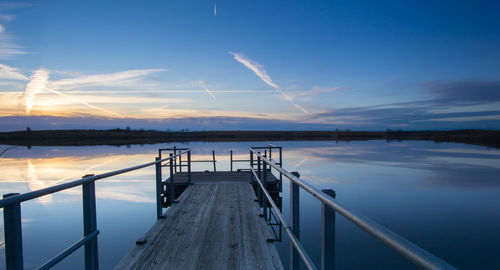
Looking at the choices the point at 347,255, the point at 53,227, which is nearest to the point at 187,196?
the point at 347,255

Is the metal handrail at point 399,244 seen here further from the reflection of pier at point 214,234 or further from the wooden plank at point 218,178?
the wooden plank at point 218,178

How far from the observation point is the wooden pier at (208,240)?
281cm

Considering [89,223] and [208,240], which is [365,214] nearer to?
[208,240]

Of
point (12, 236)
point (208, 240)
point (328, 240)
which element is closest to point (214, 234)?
point (208, 240)

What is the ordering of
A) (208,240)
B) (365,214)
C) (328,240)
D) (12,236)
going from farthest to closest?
(365,214) < (208,240) < (12,236) < (328,240)

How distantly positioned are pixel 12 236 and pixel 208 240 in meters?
2.22

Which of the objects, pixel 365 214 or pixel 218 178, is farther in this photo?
pixel 218 178

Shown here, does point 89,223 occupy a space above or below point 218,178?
above

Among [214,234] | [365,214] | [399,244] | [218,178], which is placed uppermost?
[399,244]

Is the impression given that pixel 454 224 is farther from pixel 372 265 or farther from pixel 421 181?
pixel 421 181

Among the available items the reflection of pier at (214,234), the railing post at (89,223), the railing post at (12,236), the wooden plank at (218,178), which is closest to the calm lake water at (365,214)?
the wooden plank at (218,178)

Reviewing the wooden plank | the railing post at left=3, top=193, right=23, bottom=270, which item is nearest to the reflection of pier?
the railing post at left=3, top=193, right=23, bottom=270

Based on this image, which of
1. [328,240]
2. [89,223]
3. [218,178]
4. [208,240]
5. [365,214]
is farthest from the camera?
[218,178]

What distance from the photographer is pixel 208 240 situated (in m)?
3.47
